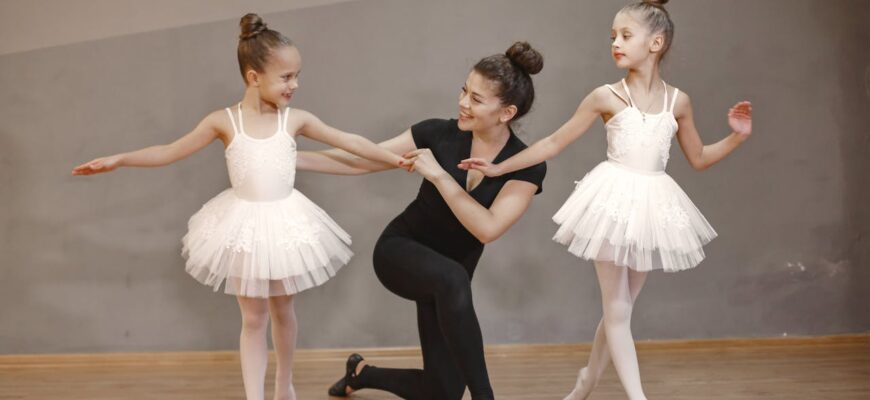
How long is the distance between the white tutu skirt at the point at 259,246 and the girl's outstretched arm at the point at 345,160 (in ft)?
0.47

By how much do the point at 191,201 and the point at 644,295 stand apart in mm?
1962

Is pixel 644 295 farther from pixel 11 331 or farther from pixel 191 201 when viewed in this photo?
pixel 11 331

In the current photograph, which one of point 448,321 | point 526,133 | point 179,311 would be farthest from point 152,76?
point 448,321

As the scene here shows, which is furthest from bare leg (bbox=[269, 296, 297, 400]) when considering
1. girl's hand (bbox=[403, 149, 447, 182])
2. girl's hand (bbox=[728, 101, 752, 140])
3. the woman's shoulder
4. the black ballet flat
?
girl's hand (bbox=[728, 101, 752, 140])

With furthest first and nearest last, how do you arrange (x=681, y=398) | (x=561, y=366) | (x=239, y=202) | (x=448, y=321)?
1. (x=561, y=366)
2. (x=681, y=398)
3. (x=239, y=202)
4. (x=448, y=321)

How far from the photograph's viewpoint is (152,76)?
3643 mm

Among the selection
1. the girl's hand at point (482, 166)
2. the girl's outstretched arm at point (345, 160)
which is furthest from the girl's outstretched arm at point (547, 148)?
→ the girl's outstretched arm at point (345, 160)

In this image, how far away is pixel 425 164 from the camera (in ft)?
8.62

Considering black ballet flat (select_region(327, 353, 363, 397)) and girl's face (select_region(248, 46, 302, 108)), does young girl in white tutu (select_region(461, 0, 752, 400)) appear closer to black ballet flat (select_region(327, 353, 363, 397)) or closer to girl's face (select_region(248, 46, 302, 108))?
girl's face (select_region(248, 46, 302, 108))

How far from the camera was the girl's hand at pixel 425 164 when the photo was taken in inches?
102

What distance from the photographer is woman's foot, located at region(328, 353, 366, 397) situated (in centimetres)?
302

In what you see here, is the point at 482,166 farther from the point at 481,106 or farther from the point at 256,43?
the point at 256,43

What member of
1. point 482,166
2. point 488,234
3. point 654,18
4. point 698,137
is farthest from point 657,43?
point 488,234

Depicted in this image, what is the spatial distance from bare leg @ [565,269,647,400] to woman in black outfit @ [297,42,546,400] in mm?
400
